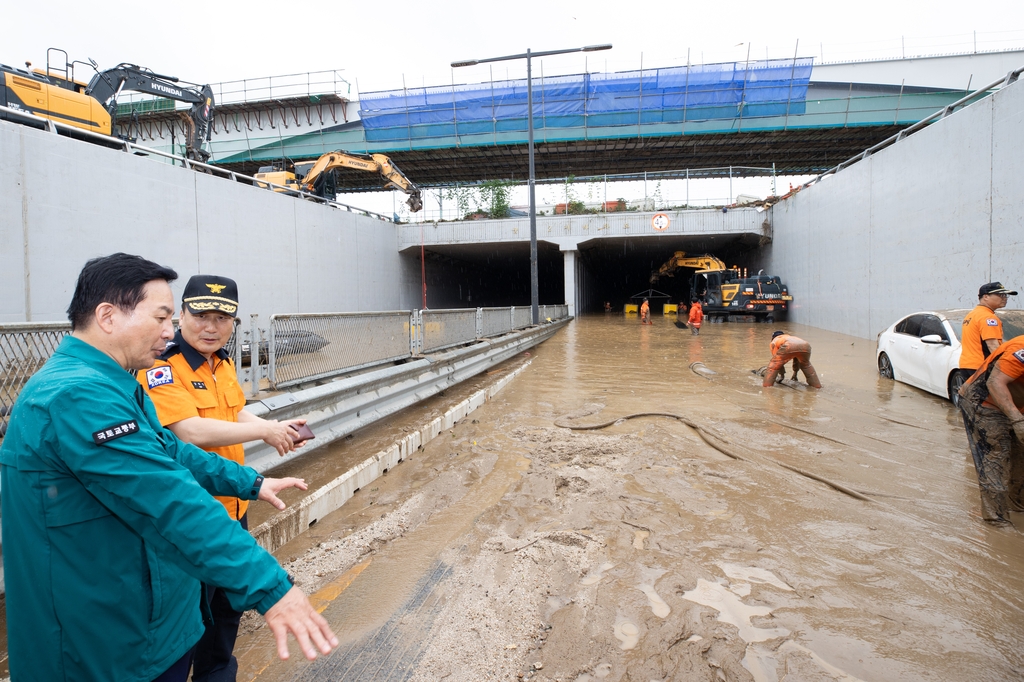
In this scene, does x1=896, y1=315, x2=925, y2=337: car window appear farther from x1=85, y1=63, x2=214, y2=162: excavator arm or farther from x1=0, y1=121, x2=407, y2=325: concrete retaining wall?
x1=85, y1=63, x2=214, y2=162: excavator arm

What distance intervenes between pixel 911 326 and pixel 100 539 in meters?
11.3

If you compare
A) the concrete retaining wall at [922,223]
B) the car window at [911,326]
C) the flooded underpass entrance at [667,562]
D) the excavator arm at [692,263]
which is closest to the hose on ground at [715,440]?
the flooded underpass entrance at [667,562]

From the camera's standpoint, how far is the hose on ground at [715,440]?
182 inches

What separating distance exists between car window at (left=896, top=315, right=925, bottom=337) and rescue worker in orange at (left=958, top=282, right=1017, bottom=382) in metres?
3.98

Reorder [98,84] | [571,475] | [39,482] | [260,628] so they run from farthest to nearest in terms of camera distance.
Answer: [98,84] → [571,475] → [260,628] → [39,482]

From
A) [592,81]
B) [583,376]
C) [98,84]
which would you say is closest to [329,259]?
[98,84]

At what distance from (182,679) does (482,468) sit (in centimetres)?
360

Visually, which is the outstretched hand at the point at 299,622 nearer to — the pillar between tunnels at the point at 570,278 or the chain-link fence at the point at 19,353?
the chain-link fence at the point at 19,353

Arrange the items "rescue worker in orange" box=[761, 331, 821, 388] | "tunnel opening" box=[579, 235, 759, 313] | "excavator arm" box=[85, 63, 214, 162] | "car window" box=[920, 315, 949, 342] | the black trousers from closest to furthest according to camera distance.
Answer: the black trousers, "car window" box=[920, 315, 949, 342], "rescue worker in orange" box=[761, 331, 821, 388], "excavator arm" box=[85, 63, 214, 162], "tunnel opening" box=[579, 235, 759, 313]

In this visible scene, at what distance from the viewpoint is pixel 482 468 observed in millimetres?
5207

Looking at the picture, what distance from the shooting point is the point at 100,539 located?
1.41 meters

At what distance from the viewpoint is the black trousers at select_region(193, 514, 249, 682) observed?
225 centimetres

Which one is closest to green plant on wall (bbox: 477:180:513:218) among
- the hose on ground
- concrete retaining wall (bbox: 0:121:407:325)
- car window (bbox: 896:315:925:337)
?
concrete retaining wall (bbox: 0:121:407:325)

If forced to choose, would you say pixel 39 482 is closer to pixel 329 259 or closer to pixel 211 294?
pixel 211 294
